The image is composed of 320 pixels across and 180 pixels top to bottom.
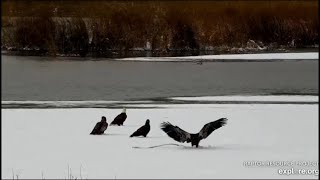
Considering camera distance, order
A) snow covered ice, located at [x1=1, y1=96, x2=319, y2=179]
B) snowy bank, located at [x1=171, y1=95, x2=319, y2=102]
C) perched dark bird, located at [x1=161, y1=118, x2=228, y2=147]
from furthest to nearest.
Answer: snowy bank, located at [x1=171, y1=95, x2=319, y2=102]
perched dark bird, located at [x1=161, y1=118, x2=228, y2=147]
snow covered ice, located at [x1=1, y1=96, x2=319, y2=179]

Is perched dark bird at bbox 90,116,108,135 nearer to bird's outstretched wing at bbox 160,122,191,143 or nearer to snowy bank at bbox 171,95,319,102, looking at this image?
bird's outstretched wing at bbox 160,122,191,143

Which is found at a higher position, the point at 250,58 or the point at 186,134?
the point at 186,134

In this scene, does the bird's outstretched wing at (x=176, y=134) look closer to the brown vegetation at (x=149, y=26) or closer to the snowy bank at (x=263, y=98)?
the snowy bank at (x=263, y=98)

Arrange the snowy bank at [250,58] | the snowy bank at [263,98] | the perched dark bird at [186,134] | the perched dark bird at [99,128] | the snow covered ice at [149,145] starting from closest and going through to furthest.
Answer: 1. the snow covered ice at [149,145]
2. the perched dark bird at [186,134]
3. the perched dark bird at [99,128]
4. the snowy bank at [263,98]
5. the snowy bank at [250,58]

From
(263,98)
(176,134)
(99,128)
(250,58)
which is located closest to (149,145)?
(176,134)

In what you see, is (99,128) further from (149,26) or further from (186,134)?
(149,26)

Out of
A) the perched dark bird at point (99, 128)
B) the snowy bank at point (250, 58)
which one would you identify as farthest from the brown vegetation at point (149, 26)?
Result: the perched dark bird at point (99, 128)

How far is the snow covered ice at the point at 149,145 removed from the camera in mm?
6133

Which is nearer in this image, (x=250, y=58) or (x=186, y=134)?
(x=186, y=134)

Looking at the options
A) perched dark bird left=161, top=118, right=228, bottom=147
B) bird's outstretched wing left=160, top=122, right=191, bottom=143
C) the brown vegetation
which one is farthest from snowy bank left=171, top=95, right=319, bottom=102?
the brown vegetation

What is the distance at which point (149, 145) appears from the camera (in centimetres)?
762

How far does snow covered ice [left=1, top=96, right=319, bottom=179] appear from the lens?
613 cm

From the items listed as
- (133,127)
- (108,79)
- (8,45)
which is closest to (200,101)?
(133,127)

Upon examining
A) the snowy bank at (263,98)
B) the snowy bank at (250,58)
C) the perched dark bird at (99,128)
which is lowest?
the snowy bank at (250,58)
